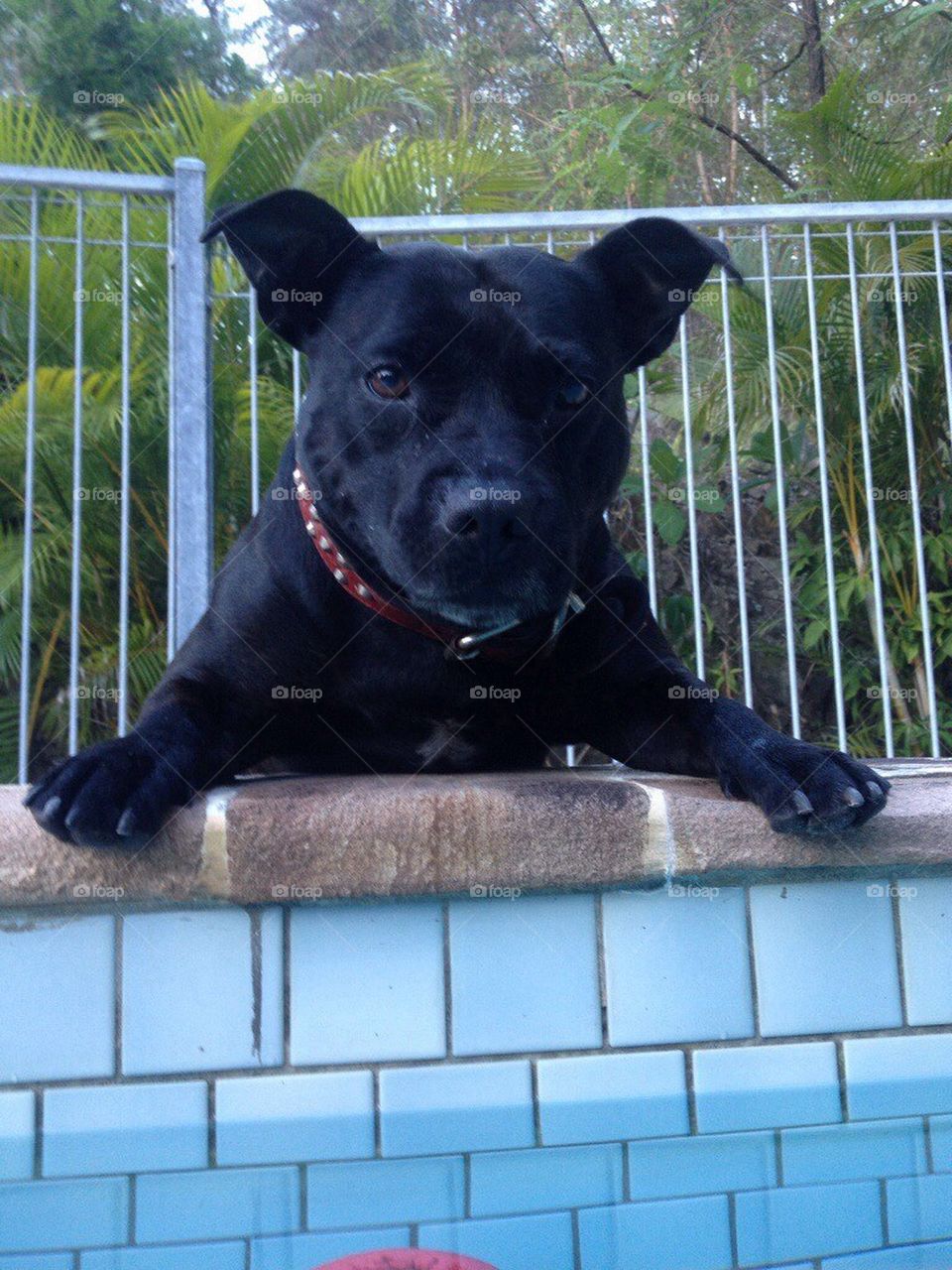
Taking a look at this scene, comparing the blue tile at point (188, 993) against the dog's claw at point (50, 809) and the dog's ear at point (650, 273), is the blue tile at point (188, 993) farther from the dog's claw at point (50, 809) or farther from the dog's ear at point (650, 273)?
the dog's ear at point (650, 273)

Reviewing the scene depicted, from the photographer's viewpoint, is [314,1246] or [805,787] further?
[805,787]

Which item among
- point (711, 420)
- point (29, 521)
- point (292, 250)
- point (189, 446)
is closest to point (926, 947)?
point (292, 250)

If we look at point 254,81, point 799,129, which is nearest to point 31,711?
point 799,129

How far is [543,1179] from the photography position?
143 centimetres

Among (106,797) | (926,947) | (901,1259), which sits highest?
(106,797)

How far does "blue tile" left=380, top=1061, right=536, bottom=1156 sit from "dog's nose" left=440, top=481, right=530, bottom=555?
27.4 inches

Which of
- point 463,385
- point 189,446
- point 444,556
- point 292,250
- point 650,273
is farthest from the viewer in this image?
point 189,446

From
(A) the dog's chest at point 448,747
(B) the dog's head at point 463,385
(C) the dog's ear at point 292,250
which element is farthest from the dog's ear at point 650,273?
(A) the dog's chest at point 448,747

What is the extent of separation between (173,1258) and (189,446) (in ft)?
6.11

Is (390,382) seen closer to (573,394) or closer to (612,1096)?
(573,394)

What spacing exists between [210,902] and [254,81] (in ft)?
32.1

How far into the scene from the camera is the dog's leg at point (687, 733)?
61.9 inches

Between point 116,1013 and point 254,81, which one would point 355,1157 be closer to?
point 116,1013

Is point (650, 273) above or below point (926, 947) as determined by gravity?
above
